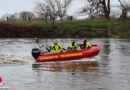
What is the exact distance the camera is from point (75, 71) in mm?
17516

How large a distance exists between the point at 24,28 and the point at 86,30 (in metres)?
12.0

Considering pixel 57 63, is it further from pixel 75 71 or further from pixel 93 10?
pixel 93 10

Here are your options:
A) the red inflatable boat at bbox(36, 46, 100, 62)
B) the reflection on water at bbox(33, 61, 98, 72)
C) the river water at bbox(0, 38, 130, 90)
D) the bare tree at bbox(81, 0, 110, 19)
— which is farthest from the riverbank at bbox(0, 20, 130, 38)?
the river water at bbox(0, 38, 130, 90)

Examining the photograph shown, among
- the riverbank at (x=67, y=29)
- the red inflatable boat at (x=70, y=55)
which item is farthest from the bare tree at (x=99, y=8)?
the red inflatable boat at (x=70, y=55)

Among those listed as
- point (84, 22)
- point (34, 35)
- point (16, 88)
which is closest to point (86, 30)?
point (84, 22)

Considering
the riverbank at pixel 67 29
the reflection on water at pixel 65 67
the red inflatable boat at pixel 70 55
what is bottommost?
the reflection on water at pixel 65 67

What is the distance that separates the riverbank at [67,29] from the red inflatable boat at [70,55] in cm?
3531

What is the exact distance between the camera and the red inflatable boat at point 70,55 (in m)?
21.7

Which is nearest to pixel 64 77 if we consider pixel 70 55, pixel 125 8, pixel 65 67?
pixel 65 67

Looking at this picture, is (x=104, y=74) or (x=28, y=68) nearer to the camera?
(x=104, y=74)

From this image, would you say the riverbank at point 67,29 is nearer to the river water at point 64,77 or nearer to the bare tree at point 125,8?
the bare tree at point 125,8

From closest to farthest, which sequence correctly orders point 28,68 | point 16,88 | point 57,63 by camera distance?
1. point 16,88
2. point 28,68
3. point 57,63

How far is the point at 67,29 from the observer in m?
60.7

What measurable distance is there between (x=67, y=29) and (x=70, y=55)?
38.7 metres
